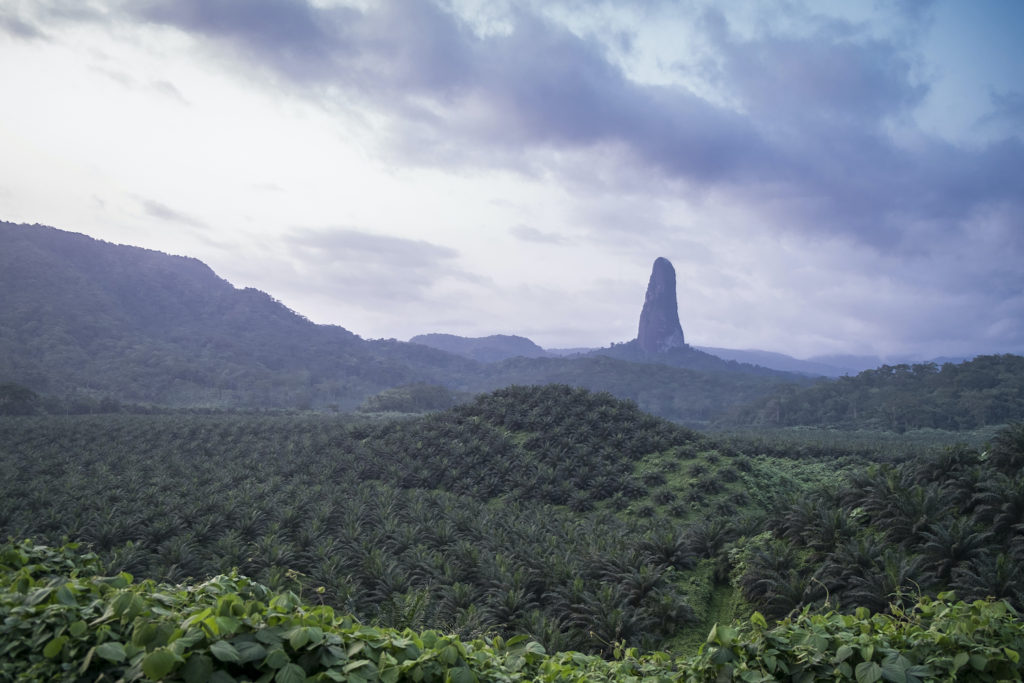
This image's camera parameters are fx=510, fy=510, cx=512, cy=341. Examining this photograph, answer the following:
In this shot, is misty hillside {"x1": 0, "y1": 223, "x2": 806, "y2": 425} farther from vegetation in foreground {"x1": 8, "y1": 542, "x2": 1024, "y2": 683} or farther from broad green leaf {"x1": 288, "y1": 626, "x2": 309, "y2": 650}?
broad green leaf {"x1": 288, "y1": 626, "x2": 309, "y2": 650}

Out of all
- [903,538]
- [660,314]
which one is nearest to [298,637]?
[903,538]

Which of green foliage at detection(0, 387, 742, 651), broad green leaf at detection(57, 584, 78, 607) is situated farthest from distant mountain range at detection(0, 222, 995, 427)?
broad green leaf at detection(57, 584, 78, 607)

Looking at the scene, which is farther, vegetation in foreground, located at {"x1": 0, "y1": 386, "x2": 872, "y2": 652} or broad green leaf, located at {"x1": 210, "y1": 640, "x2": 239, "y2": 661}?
vegetation in foreground, located at {"x1": 0, "y1": 386, "x2": 872, "y2": 652}

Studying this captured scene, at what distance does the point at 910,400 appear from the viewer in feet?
190

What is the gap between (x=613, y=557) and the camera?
1072cm

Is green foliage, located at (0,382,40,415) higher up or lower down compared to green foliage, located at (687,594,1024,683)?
lower down

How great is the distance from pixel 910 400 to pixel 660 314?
420 feet

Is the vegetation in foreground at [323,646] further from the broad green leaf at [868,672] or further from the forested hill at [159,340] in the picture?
the forested hill at [159,340]

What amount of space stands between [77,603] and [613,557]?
→ 31.7 feet

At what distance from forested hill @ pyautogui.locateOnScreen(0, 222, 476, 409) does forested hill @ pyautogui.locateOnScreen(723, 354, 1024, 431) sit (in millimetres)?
72873

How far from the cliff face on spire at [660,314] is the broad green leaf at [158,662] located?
186599 mm

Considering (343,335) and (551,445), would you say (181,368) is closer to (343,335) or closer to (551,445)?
(343,335)

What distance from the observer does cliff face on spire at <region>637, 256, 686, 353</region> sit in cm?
18250

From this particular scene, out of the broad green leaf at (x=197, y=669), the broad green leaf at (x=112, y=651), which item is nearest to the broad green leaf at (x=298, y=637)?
the broad green leaf at (x=197, y=669)
